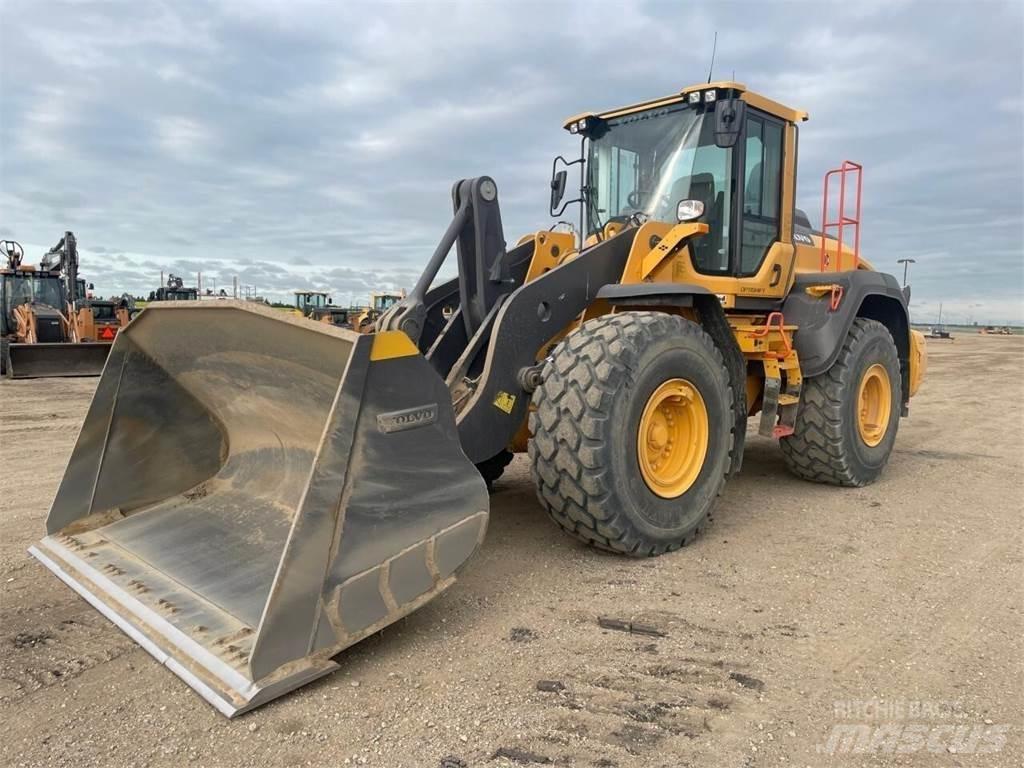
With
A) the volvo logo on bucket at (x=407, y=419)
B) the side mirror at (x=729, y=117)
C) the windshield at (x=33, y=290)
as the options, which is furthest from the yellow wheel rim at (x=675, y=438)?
the windshield at (x=33, y=290)

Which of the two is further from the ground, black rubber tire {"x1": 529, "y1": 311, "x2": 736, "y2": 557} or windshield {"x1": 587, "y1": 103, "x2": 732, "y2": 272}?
windshield {"x1": 587, "y1": 103, "x2": 732, "y2": 272}

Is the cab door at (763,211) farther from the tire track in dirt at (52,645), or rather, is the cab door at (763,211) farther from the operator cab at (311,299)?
the operator cab at (311,299)

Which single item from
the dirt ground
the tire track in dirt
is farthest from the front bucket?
the tire track in dirt

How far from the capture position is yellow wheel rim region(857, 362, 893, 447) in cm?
577

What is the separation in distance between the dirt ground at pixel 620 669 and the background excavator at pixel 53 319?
1086 cm

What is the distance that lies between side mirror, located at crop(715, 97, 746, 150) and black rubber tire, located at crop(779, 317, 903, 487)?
194 centimetres

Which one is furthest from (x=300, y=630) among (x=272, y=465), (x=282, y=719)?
(x=272, y=465)

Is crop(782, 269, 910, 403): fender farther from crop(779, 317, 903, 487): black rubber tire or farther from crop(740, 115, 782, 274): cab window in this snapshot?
crop(740, 115, 782, 274): cab window

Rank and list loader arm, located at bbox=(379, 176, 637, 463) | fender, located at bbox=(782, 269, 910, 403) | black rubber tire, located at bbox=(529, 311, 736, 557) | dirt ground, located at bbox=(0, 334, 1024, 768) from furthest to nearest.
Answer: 1. fender, located at bbox=(782, 269, 910, 403)
2. loader arm, located at bbox=(379, 176, 637, 463)
3. black rubber tire, located at bbox=(529, 311, 736, 557)
4. dirt ground, located at bbox=(0, 334, 1024, 768)

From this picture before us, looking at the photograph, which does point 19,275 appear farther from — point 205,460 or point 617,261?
point 617,261

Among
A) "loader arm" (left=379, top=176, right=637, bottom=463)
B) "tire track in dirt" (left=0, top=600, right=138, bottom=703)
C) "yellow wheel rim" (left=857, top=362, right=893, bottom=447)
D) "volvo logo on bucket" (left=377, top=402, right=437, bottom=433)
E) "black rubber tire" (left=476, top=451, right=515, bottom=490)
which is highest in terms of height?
"loader arm" (left=379, top=176, right=637, bottom=463)

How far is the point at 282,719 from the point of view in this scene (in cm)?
231

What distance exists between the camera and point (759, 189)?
16.6 ft

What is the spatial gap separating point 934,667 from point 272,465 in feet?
9.79
